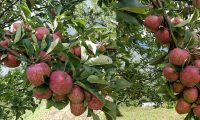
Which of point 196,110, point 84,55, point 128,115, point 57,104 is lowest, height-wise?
point 128,115

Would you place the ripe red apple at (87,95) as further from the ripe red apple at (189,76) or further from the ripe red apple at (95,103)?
the ripe red apple at (189,76)

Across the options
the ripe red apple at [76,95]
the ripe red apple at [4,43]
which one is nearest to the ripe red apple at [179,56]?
the ripe red apple at [76,95]

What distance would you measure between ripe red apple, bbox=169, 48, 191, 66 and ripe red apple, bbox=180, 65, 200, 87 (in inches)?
1.1

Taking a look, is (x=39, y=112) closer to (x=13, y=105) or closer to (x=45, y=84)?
(x=13, y=105)

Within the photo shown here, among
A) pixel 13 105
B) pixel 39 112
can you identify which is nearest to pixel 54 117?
pixel 39 112

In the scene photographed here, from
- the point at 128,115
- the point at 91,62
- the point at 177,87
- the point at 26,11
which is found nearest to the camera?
the point at 91,62

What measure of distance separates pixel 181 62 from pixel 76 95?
1.24 feet

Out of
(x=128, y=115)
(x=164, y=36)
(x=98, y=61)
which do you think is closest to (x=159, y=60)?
(x=164, y=36)

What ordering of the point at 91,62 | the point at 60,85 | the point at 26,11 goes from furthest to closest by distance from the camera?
the point at 26,11 < the point at 91,62 < the point at 60,85

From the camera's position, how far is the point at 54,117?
323 inches

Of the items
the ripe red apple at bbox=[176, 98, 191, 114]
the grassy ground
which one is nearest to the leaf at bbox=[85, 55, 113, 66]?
the ripe red apple at bbox=[176, 98, 191, 114]

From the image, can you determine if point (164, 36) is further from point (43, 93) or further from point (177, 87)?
point (43, 93)

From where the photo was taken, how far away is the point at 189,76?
121 centimetres

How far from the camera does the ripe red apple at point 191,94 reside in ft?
4.09
